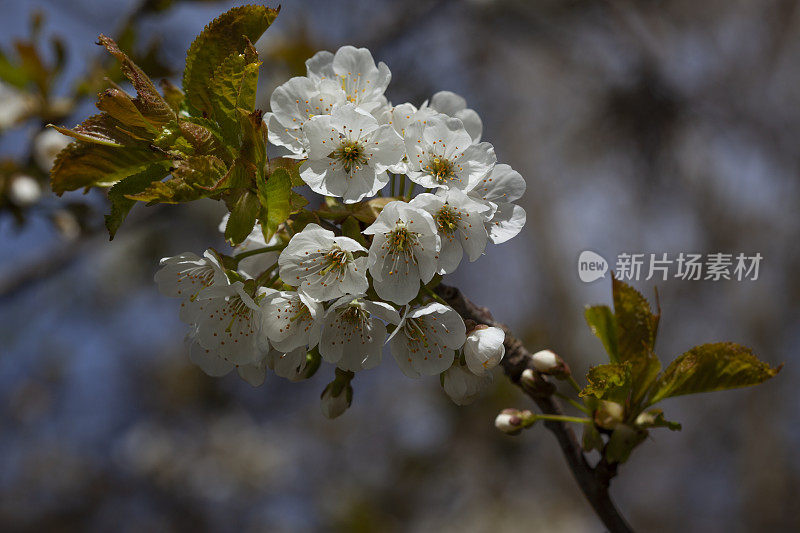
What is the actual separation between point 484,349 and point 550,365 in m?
0.16

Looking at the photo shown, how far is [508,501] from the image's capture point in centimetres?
507

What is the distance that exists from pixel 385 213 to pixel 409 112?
212 millimetres

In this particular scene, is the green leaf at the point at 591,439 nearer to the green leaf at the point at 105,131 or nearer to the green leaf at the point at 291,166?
the green leaf at the point at 291,166

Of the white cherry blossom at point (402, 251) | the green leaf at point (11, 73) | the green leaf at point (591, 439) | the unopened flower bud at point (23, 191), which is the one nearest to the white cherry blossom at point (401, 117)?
the white cherry blossom at point (402, 251)

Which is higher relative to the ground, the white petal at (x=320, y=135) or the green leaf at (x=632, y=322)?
the white petal at (x=320, y=135)

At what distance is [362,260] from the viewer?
2.83 feet

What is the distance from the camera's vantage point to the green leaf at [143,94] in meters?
0.85

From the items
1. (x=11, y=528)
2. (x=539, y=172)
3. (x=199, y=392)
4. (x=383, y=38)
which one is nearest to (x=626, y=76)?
(x=539, y=172)

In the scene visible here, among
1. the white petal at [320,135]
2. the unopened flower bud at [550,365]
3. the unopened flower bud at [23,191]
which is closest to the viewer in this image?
the white petal at [320,135]

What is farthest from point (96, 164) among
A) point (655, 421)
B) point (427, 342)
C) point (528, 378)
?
point (655, 421)

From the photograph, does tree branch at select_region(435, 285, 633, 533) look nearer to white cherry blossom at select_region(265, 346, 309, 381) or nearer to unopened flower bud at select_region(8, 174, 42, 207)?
white cherry blossom at select_region(265, 346, 309, 381)

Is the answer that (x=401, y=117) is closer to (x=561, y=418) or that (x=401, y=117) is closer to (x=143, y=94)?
(x=143, y=94)

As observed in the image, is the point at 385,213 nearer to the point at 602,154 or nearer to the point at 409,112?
the point at 409,112

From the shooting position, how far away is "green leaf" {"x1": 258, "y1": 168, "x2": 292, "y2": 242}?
2.72 ft
